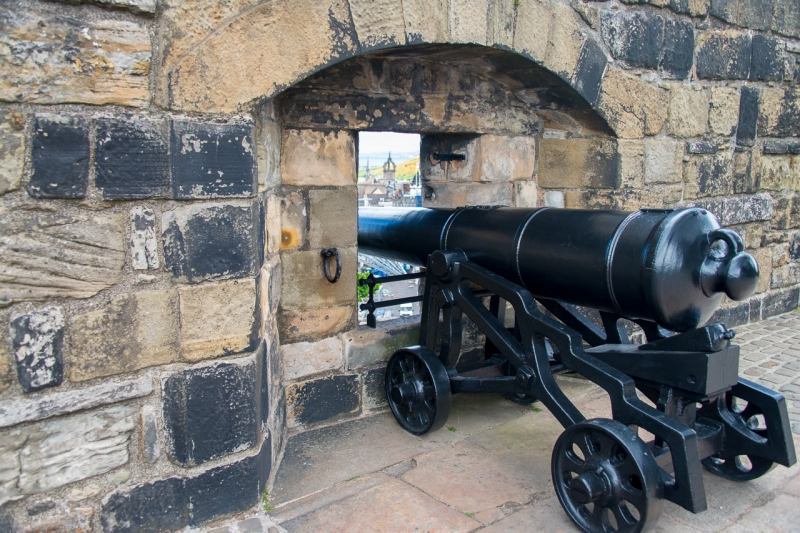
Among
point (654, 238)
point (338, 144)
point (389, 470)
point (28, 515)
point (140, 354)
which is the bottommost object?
point (389, 470)

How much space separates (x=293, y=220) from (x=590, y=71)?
1.82 meters

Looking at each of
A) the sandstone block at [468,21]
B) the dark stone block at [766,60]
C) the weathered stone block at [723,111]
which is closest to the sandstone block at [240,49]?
the sandstone block at [468,21]

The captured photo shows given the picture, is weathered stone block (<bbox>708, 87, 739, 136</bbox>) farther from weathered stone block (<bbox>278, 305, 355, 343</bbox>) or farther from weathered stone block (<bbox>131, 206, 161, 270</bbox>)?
weathered stone block (<bbox>131, 206, 161, 270</bbox>)

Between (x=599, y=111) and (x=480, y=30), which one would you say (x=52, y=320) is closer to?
(x=480, y=30)

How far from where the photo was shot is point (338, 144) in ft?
10.4

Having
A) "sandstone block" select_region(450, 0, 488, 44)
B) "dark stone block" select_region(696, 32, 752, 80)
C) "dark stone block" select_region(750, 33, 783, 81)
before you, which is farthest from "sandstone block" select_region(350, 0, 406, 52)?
"dark stone block" select_region(750, 33, 783, 81)

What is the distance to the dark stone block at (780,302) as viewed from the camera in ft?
17.4

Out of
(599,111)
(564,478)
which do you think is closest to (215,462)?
(564,478)

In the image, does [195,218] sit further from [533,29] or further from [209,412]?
[533,29]

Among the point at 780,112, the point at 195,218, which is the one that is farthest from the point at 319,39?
the point at 780,112

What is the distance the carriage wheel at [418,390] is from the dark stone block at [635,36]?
2074mm

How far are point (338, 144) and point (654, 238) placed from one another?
5.32 feet

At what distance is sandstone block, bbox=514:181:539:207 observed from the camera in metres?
3.88

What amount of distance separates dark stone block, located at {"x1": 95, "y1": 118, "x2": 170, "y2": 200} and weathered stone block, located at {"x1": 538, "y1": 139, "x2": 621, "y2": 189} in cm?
253
